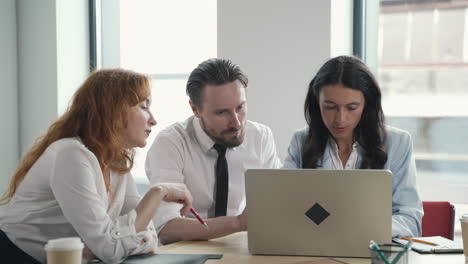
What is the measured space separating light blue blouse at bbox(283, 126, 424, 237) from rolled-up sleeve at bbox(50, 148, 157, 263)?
883mm

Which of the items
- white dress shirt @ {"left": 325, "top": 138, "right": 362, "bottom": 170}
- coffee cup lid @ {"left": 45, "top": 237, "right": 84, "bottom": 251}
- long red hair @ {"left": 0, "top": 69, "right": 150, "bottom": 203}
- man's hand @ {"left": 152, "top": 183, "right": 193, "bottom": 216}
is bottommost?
man's hand @ {"left": 152, "top": 183, "right": 193, "bottom": 216}

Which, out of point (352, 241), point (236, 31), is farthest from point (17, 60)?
point (352, 241)

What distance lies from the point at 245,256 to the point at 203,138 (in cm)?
90

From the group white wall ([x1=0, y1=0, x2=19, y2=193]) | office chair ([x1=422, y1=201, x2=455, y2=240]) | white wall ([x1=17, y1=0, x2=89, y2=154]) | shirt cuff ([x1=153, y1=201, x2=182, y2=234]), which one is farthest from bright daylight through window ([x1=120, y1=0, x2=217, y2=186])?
office chair ([x1=422, y1=201, x2=455, y2=240])

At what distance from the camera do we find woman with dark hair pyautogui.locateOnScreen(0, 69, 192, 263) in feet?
5.89

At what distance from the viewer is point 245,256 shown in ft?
5.77

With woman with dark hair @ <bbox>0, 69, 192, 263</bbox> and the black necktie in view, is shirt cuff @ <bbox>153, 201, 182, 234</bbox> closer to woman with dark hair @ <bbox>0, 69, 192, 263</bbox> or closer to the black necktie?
woman with dark hair @ <bbox>0, 69, 192, 263</bbox>

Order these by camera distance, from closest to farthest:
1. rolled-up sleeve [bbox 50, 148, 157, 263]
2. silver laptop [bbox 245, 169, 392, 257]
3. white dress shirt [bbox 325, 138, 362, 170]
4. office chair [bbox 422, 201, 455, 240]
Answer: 1. silver laptop [bbox 245, 169, 392, 257]
2. rolled-up sleeve [bbox 50, 148, 157, 263]
3. office chair [bbox 422, 201, 455, 240]
4. white dress shirt [bbox 325, 138, 362, 170]

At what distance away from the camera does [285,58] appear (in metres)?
3.40

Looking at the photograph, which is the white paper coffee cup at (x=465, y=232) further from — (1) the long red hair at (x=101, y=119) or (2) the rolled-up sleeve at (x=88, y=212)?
(1) the long red hair at (x=101, y=119)

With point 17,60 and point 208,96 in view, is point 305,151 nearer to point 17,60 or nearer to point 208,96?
point 208,96

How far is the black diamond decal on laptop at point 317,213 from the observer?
5.48 ft

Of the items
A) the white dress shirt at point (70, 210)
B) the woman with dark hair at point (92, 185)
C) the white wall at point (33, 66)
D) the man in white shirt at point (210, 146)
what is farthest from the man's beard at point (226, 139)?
the white wall at point (33, 66)

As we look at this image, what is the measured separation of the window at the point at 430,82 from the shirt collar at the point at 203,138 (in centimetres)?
139
